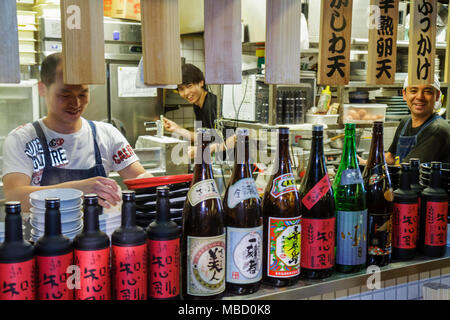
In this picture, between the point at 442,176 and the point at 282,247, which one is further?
the point at 442,176

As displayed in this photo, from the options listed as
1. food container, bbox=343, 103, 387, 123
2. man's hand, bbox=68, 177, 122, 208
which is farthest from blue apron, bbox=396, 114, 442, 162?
man's hand, bbox=68, 177, 122, 208

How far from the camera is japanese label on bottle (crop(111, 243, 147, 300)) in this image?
0.84m

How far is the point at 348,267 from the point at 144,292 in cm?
51

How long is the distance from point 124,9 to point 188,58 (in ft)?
3.73

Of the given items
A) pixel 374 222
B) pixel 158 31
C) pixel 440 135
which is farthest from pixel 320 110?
pixel 158 31

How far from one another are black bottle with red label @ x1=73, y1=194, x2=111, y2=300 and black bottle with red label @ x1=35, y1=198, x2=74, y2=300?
0.07 feet

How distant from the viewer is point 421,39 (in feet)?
4.25

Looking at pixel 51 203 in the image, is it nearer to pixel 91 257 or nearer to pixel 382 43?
pixel 91 257

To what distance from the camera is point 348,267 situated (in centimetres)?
111

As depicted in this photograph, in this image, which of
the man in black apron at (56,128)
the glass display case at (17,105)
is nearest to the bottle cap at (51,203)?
the man in black apron at (56,128)

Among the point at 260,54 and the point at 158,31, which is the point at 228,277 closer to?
the point at 158,31

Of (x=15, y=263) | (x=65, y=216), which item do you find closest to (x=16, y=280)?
(x=15, y=263)

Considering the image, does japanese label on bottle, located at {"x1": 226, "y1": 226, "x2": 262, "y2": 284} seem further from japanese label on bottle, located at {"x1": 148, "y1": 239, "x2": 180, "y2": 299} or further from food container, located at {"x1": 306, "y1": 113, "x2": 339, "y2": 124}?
food container, located at {"x1": 306, "y1": 113, "x2": 339, "y2": 124}

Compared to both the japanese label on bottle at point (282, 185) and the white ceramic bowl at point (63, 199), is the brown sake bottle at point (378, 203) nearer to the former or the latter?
the japanese label on bottle at point (282, 185)
